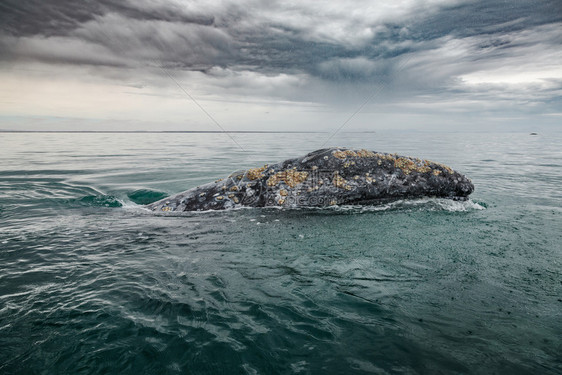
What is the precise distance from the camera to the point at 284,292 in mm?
3590

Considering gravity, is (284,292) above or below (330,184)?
below

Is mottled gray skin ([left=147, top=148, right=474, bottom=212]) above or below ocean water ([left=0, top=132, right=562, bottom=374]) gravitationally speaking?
above

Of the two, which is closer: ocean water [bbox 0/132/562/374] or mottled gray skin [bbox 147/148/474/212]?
ocean water [bbox 0/132/562/374]

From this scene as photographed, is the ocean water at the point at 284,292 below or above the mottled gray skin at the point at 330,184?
below

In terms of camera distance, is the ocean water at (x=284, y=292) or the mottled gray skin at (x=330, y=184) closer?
the ocean water at (x=284, y=292)

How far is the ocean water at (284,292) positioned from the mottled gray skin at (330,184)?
41cm

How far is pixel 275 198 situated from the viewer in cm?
715

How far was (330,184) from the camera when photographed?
720cm

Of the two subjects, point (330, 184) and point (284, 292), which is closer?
point (284, 292)

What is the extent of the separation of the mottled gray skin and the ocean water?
1.36 ft

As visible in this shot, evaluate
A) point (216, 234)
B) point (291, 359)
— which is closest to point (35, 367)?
point (291, 359)

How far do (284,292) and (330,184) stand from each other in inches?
158

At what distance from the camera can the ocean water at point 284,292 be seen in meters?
2.56

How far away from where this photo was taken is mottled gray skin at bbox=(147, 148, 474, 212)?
714cm
